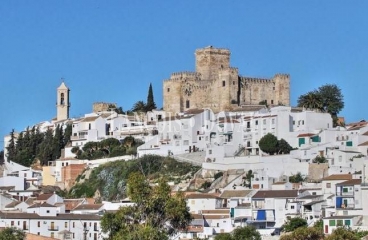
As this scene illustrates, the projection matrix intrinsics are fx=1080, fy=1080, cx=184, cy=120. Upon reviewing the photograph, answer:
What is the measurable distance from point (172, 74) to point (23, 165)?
13.5 metres

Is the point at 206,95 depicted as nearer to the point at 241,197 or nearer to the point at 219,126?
the point at 219,126

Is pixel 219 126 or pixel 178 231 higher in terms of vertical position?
pixel 219 126

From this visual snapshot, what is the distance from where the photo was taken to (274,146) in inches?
2667

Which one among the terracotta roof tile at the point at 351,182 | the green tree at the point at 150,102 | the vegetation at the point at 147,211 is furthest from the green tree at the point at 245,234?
the green tree at the point at 150,102

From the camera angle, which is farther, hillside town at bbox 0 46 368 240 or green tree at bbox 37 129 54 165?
green tree at bbox 37 129 54 165

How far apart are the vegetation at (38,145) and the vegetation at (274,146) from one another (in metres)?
19.1

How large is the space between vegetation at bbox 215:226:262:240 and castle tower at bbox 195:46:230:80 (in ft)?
103

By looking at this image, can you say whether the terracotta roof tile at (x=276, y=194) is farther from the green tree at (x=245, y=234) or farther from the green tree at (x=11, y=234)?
the green tree at (x=11, y=234)

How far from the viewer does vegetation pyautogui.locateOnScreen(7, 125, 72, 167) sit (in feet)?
267

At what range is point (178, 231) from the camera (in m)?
50.8

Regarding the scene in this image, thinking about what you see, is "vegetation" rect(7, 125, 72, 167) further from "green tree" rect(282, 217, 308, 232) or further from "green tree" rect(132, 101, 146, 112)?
"green tree" rect(282, 217, 308, 232)

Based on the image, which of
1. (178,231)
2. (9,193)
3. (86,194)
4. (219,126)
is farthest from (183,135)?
(178,231)

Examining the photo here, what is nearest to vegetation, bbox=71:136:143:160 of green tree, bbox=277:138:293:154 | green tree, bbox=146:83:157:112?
green tree, bbox=146:83:157:112

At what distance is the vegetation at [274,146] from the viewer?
6756 centimetres
